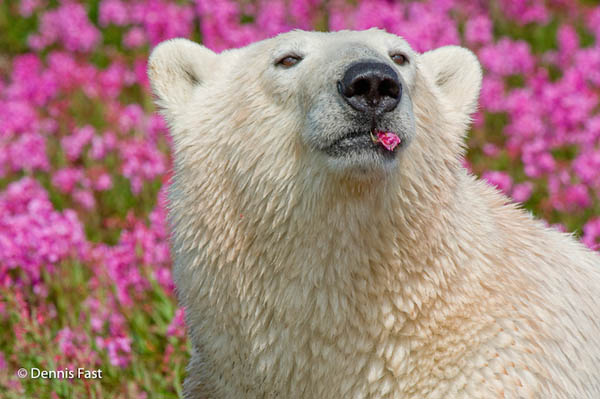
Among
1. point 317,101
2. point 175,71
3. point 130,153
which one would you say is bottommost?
point 130,153

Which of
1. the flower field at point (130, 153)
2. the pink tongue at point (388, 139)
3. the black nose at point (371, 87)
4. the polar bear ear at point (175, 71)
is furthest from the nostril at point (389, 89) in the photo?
the flower field at point (130, 153)

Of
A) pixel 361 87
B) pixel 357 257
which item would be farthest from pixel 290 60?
pixel 357 257

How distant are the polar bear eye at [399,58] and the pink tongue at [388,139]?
0.56m

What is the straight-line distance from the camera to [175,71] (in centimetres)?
374

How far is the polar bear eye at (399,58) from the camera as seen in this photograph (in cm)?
336

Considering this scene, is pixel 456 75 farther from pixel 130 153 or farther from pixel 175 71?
pixel 130 153

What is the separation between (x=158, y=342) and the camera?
4.70m

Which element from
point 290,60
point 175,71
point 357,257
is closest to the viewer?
point 357,257

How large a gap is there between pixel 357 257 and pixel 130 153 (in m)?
3.38

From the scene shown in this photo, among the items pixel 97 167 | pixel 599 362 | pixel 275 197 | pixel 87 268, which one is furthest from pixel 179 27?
pixel 599 362

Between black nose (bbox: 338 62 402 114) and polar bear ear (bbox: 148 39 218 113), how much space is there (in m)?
1.05

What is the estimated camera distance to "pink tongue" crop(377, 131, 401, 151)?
290 cm

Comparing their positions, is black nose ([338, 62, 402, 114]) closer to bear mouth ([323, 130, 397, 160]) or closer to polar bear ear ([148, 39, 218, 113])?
bear mouth ([323, 130, 397, 160])

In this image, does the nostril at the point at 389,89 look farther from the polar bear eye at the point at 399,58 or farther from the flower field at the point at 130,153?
the flower field at the point at 130,153
